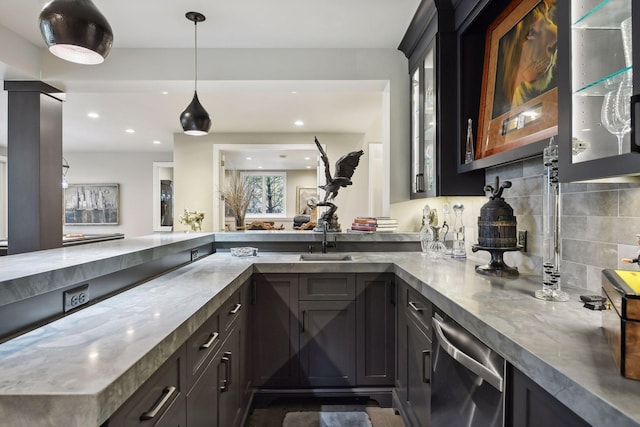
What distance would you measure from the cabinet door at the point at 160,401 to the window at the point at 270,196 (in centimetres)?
1146

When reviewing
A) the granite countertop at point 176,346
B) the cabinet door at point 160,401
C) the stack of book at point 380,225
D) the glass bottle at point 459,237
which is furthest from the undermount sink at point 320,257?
the cabinet door at point 160,401

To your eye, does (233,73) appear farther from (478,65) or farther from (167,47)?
(478,65)

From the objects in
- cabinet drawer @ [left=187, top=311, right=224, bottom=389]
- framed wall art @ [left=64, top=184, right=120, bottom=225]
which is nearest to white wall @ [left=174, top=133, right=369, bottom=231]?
framed wall art @ [left=64, top=184, right=120, bottom=225]

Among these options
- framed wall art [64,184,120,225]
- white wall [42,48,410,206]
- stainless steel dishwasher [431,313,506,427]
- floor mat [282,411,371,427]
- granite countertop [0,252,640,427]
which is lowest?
floor mat [282,411,371,427]

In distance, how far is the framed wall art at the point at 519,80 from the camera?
1588 mm

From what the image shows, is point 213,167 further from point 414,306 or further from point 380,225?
point 414,306

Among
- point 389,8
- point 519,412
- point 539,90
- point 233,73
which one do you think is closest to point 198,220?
point 233,73

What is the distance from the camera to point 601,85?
1.10m

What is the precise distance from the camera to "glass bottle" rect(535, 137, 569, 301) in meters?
1.32

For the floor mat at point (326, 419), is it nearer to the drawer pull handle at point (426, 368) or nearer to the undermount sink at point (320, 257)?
the drawer pull handle at point (426, 368)

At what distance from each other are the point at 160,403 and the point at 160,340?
0.17 meters

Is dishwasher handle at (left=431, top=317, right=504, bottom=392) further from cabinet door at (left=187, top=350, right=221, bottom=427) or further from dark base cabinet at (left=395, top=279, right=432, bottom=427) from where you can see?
cabinet door at (left=187, top=350, right=221, bottom=427)

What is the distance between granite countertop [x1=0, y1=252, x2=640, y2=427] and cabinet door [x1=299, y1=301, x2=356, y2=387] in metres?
0.76

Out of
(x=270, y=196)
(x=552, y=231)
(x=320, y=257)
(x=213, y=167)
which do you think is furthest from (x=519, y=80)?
(x=270, y=196)
